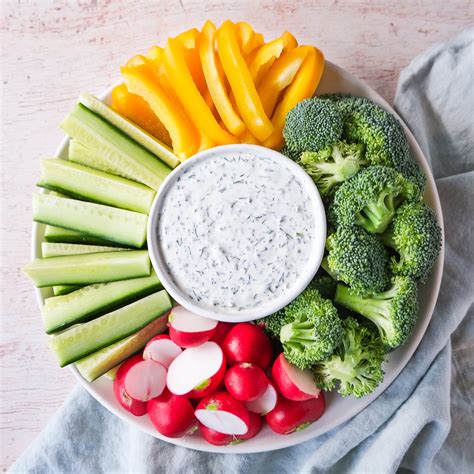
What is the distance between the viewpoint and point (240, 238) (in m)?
2.03

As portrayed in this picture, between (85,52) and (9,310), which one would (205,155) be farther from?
(9,310)

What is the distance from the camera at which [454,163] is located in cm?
246

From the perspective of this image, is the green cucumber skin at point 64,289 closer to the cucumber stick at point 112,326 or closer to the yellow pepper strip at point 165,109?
the cucumber stick at point 112,326

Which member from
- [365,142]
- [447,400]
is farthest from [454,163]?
[447,400]

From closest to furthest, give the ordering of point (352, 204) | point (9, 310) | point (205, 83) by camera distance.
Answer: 1. point (352, 204)
2. point (205, 83)
3. point (9, 310)

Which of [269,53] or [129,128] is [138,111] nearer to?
[129,128]

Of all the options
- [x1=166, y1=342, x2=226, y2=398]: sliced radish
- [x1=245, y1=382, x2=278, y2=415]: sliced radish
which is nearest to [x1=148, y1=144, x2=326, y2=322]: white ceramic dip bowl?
[x1=166, y1=342, x2=226, y2=398]: sliced radish

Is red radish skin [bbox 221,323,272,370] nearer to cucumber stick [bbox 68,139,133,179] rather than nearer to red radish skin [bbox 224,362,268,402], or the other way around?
red radish skin [bbox 224,362,268,402]

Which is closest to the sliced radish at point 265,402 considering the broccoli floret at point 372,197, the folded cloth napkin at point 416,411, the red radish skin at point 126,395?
the folded cloth napkin at point 416,411

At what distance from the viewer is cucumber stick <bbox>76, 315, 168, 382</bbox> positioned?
7.25ft

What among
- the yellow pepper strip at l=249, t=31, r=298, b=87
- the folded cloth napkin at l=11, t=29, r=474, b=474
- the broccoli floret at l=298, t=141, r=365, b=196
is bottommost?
Result: the folded cloth napkin at l=11, t=29, r=474, b=474

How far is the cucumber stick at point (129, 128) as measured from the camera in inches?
89.3

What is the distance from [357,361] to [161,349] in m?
0.64

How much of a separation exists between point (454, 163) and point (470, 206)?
19cm
